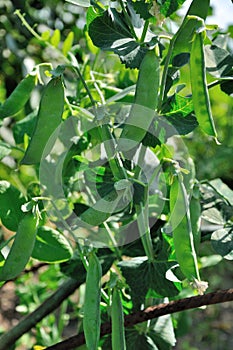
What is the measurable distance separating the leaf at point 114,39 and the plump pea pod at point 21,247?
0.53 feet

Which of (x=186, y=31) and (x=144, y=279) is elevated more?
(x=186, y=31)

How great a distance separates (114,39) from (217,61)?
0.46 feet

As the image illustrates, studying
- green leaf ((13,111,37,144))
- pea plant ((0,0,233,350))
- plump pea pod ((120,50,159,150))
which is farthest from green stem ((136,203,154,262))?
green leaf ((13,111,37,144))

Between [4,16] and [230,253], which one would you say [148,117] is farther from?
[4,16]

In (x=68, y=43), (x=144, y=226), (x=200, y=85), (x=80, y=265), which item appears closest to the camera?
(x=200, y=85)

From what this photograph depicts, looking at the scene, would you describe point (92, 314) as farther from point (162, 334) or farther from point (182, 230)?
point (162, 334)

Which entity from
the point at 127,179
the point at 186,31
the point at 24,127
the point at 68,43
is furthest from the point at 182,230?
the point at 68,43

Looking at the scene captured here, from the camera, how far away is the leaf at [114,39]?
0.52m

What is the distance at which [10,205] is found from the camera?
1.98ft

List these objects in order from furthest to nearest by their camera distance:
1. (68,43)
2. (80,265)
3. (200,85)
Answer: (68,43), (80,265), (200,85)

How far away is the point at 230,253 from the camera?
585mm

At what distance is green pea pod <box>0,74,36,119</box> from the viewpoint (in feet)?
1.95

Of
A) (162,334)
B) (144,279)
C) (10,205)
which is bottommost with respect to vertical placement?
(162,334)

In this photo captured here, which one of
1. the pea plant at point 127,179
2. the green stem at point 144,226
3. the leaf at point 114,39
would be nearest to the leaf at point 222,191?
the pea plant at point 127,179
